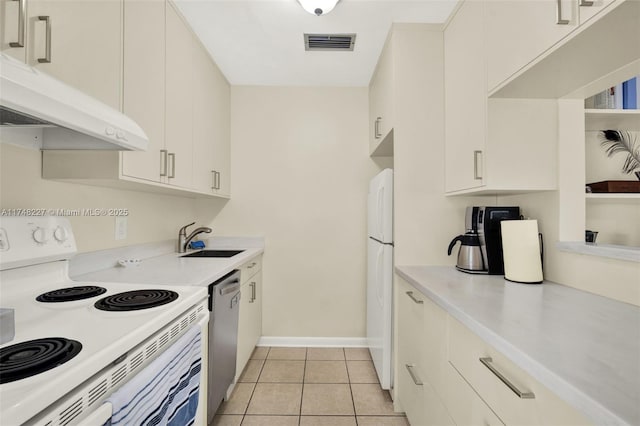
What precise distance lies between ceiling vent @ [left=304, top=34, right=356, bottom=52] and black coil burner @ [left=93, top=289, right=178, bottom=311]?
6.00 ft

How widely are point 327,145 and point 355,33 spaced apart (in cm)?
100

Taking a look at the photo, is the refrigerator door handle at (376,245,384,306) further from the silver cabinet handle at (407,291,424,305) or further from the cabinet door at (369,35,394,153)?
the cabinet door at (369,35,394,153)

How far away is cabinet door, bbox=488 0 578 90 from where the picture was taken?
3.29ft

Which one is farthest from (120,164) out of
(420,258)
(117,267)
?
(420,258)

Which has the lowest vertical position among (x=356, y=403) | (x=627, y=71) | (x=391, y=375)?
(x=356, y=403)

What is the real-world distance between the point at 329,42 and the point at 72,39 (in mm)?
1507

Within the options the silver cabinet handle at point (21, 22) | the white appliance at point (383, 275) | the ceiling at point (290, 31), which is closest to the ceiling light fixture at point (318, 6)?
the ceiling at point (290, 31)

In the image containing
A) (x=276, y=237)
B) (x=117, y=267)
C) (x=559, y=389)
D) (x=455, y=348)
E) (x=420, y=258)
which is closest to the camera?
(x=559, y=389)

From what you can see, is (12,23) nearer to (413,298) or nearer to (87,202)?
(87,202)

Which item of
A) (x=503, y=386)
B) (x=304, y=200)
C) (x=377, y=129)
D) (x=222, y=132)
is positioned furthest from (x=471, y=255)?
(x=222, y=132)

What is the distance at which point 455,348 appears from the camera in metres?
1.10

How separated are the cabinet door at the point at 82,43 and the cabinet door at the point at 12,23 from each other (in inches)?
2.1

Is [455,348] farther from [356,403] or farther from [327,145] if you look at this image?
[327,145]

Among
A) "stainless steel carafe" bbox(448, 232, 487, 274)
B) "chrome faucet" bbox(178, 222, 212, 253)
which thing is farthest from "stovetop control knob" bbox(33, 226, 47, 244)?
"stainless steel carafe" bbox(448, 232, 487, 274)
